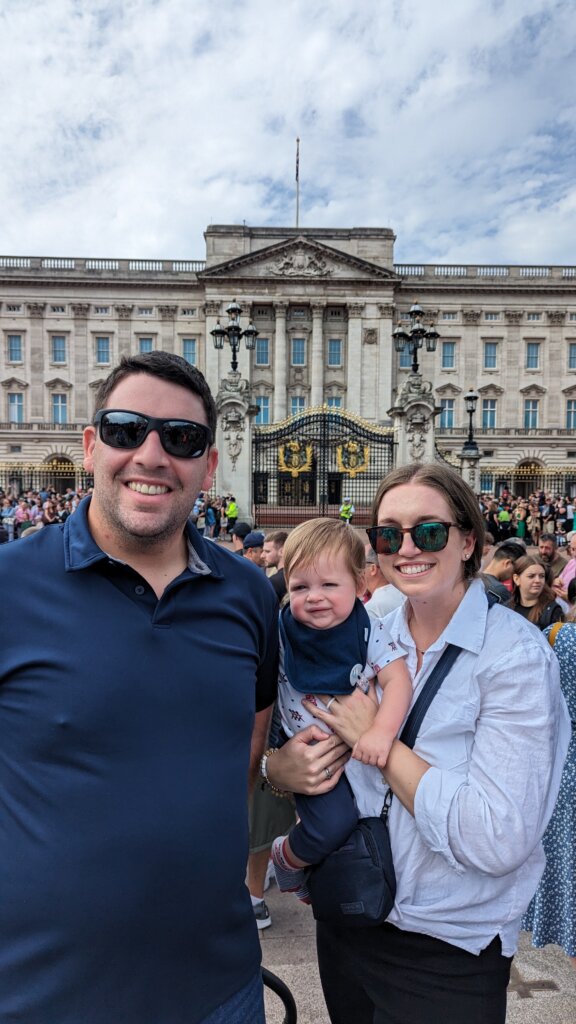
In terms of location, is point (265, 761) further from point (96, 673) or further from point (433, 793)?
point (96, 673)

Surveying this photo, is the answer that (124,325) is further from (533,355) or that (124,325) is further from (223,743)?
(223,743)

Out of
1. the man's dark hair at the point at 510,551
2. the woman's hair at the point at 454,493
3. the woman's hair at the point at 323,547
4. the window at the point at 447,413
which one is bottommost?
the man's dark hair at the point at 510,551

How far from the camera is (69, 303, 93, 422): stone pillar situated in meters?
45.6

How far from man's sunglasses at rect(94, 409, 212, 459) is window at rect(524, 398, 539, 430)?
49.1 meters

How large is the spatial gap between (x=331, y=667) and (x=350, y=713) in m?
0.17

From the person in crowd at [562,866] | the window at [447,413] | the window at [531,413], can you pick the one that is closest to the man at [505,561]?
the person in crowd at [562,866]

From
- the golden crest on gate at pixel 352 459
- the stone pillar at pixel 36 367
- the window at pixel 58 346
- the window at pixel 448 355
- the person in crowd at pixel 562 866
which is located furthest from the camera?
the window at pixel 448 355

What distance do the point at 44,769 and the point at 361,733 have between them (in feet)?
3.04

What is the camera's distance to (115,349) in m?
46.0

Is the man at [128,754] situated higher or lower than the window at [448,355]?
lower

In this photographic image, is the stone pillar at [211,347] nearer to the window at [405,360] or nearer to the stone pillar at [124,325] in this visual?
the stone pillar at [124,325]

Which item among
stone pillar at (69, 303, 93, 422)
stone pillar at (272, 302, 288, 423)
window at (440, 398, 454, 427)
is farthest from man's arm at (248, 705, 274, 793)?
stone pillar at (69, 303, 93, 422)

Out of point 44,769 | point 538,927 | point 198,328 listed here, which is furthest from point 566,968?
point 198,328

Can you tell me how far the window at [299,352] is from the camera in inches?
1757
